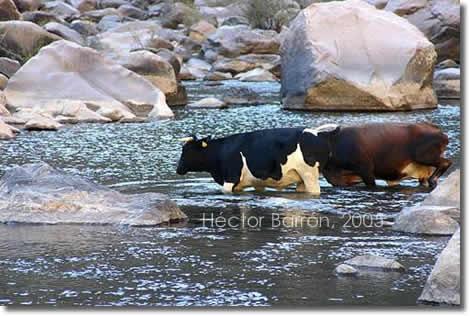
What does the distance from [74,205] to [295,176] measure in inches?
80.9

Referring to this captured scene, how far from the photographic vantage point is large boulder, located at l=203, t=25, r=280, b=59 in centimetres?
2778

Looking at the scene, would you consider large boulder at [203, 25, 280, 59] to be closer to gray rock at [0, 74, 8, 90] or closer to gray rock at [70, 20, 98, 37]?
gray rock at [70, 20, 98, 37]

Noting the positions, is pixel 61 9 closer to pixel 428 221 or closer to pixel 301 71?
pixel 301 71

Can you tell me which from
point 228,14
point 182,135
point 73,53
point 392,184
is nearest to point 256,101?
point 73,53

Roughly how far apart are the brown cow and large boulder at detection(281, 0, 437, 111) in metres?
7.15

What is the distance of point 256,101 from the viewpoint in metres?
18.7

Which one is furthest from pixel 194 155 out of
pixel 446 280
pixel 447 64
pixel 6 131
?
pixel 447 64

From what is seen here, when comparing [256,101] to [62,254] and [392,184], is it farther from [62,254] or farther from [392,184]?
[62,254]

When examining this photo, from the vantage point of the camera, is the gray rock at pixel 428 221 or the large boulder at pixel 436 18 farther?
the large boulder at pixel 436 18

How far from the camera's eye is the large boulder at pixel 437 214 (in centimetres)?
725

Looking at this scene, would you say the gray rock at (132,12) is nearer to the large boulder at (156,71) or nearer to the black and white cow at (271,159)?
the large boulder at (156,71)

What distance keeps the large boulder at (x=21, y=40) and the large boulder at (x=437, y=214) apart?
13947mm

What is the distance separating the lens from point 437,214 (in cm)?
735

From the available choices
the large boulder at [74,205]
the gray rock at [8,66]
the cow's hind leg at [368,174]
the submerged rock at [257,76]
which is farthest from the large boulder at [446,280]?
the submerged rock at [257,76]
